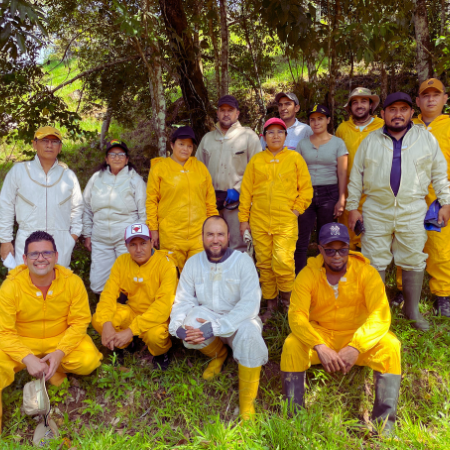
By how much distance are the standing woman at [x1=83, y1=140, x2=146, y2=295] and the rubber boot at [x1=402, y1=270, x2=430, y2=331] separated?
2.93 metres

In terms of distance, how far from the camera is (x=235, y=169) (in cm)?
503

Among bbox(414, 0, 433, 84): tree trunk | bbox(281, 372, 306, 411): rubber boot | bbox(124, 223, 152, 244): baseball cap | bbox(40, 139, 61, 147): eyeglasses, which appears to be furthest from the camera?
bbox(414, 0, 433, 84): tree trunk

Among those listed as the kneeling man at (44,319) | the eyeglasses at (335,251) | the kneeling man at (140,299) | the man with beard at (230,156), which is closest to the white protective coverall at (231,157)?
the man with beard at (230,156)

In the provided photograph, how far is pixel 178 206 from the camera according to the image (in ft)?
14.9

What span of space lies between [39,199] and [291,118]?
297 cm

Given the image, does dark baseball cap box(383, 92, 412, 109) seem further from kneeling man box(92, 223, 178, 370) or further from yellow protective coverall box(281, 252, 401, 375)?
kneeling man box(92, 223, 178, 370)

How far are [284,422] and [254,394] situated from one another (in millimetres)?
368

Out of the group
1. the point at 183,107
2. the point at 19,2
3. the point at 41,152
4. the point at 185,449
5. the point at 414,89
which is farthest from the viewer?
the point at 414,89

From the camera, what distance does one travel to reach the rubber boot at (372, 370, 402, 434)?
3.21 m

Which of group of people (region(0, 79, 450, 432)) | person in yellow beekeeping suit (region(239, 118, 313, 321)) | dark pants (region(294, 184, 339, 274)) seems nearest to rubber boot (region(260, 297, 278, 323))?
group of people (region(0, 79, 450, 432))

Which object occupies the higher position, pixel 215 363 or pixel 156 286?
pixel 156 286

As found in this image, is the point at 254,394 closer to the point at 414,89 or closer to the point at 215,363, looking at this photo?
the point at 215,363

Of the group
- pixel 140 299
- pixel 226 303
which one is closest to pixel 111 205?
pixel 140 299

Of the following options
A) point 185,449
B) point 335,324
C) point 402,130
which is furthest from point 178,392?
point 402,130
